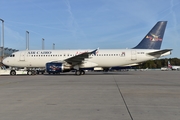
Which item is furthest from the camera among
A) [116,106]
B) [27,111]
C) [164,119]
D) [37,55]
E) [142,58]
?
[37,55]

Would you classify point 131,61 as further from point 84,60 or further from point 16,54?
point 16,54

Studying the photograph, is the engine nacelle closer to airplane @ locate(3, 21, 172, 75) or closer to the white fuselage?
airplane @ locate(3, 21, 172, 75)

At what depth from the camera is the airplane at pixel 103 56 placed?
27.0 meters

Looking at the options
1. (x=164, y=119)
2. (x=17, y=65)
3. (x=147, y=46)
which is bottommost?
(x=164, y=119)

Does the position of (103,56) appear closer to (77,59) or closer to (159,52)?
(77,59)

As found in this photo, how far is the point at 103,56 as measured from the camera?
28062 millimetres

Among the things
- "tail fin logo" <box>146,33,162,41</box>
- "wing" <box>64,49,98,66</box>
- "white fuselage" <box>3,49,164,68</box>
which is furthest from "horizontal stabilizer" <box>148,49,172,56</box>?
"wing" <box>64,49,98,66</box>

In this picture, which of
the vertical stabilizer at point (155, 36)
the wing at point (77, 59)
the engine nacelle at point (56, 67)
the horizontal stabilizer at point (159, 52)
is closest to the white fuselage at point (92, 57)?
the horizontal stabilizer at point (159, 52)

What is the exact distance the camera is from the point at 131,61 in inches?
1095

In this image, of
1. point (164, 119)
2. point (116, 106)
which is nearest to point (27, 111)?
point (116, 106)

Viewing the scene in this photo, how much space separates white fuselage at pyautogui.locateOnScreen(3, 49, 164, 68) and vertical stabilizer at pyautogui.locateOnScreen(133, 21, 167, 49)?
103cm

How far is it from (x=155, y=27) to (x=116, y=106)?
935 inches

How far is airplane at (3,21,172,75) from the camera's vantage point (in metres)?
27.0

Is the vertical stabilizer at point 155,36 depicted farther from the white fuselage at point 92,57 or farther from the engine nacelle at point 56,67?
the engine nacelle at point 56,67
